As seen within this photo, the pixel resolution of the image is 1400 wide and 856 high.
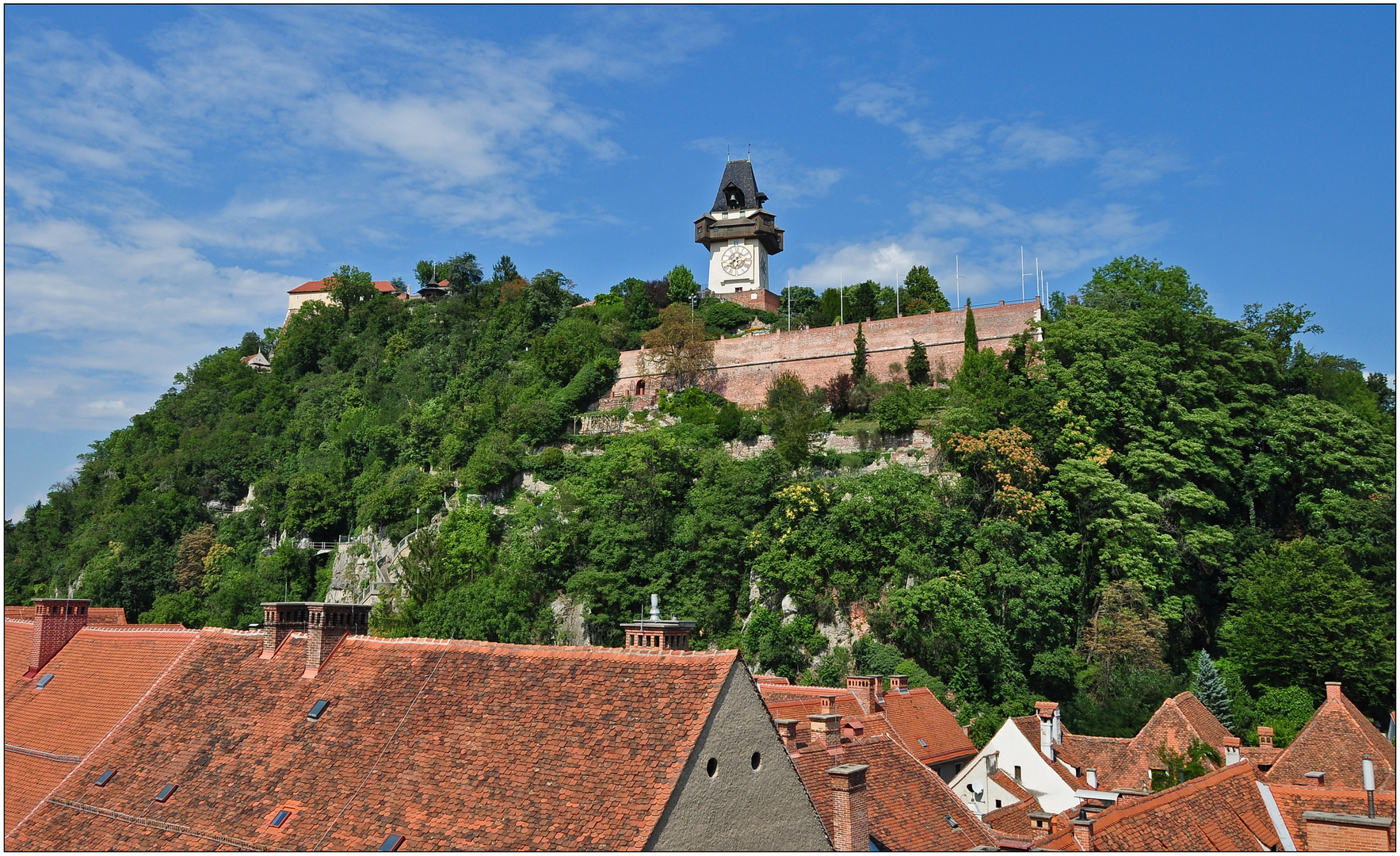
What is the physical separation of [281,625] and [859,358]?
36419 millimetres

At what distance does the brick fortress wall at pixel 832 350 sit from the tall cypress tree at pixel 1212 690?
17.9m

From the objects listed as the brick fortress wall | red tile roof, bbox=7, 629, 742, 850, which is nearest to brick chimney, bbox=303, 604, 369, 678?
red tile roof, bbox=7, 629, 742, 850

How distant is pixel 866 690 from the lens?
991 inches

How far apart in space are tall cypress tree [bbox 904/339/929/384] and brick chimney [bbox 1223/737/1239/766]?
2423cm

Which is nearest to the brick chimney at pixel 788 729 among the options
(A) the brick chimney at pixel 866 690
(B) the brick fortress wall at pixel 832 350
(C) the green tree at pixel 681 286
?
(A) the brick chimney at pixel 866 690

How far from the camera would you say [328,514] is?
57.9 meters

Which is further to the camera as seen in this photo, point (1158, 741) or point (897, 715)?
point (1158, 741)

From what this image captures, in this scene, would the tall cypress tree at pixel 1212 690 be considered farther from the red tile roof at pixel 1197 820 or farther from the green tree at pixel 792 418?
the red tile roof at pixel 1197 820

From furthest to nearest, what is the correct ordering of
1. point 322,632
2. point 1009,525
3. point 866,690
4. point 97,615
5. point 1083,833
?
point 1009,525
point 866,690
point 97,615
point 322,632
point 1083,833

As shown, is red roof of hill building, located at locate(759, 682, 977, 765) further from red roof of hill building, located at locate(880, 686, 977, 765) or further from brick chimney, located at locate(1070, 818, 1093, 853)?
brick chimney, located at locate(1070, 818, 1093, 853)

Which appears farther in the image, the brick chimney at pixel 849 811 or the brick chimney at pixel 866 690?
the brick chimney at pixel 866 690

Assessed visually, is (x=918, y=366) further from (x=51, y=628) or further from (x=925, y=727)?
(x=51, y=628)

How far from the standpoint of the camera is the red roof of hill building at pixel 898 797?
15.6 meters

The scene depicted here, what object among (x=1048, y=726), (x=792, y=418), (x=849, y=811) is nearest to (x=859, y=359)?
(x=792, y=418)
